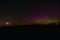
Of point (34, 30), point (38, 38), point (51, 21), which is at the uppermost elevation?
point (51, 21)

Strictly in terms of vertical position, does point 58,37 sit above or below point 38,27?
below

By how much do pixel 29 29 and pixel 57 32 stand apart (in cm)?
69

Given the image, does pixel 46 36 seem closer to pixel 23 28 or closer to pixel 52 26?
pixel 52 26

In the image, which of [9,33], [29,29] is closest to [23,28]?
[29,29]

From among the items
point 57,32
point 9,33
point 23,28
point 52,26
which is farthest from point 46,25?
point 9,33

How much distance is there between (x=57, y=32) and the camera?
8.72 ft

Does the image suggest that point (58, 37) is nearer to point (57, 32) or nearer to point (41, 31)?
point (57, 32)

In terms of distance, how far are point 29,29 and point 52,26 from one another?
570 mm

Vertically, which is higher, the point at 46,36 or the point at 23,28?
the point at 23,28

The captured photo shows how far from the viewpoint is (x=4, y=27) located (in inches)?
107

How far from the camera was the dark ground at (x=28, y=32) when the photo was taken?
2644mm

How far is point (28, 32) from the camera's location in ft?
8.85

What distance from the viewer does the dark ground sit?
2.64 metres

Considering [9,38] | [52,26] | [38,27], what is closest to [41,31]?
[38,27]
